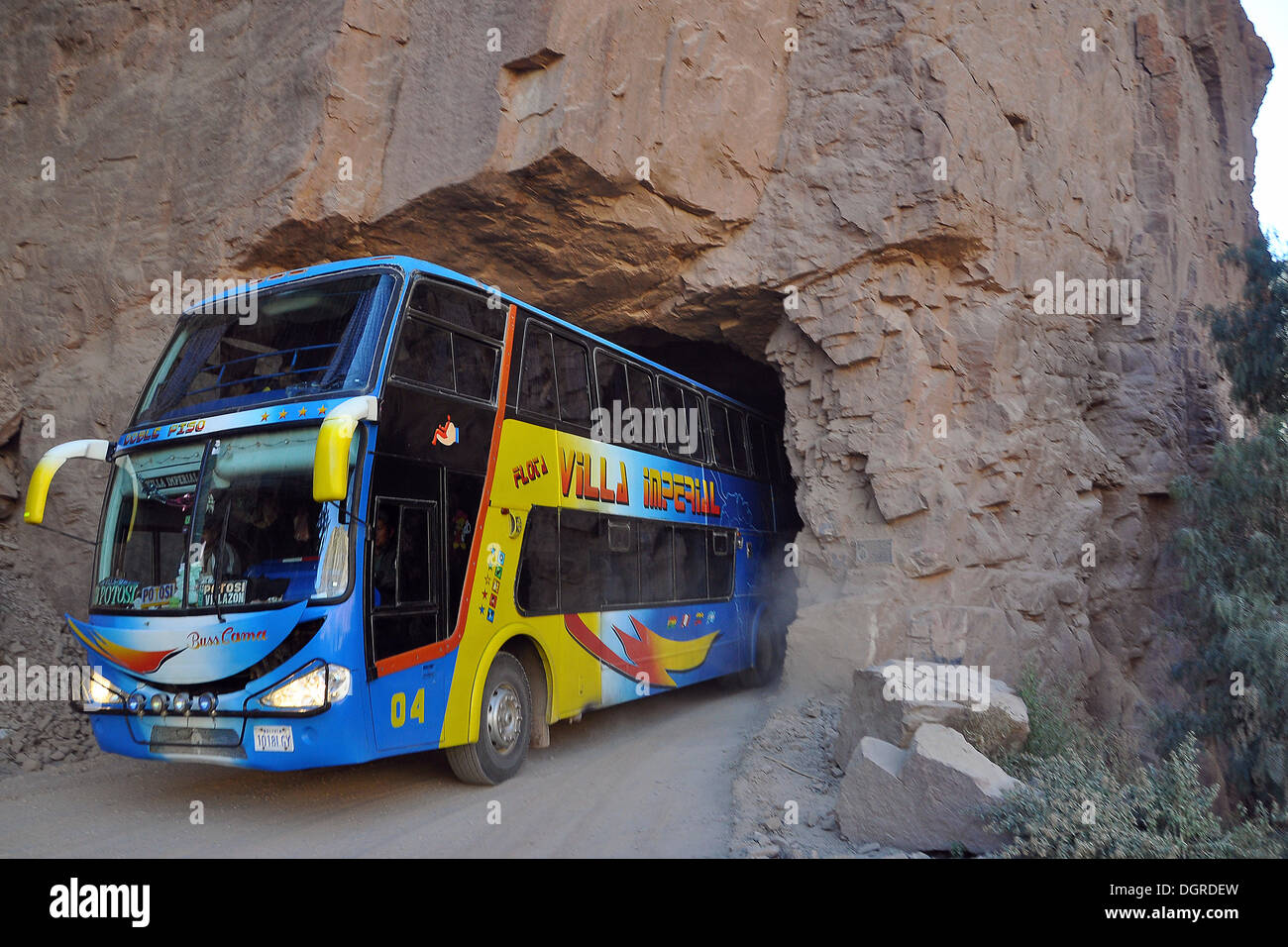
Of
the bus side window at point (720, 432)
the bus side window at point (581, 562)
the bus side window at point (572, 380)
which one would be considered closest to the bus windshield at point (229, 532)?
the bus side window at point (581, 562)

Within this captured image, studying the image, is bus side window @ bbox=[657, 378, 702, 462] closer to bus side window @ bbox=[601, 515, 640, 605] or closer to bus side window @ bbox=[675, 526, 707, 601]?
bus side window @ bbox=[675, 526, 707, 601]

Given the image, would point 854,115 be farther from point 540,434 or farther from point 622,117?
point 540,434

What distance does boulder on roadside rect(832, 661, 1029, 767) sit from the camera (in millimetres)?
6047

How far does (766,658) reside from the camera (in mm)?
12672

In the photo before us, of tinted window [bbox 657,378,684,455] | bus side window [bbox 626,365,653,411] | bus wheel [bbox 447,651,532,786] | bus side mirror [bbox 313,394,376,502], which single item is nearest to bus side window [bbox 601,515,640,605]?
bus side window [bbox 626,365,653,411]

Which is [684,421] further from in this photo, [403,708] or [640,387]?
[403,708]

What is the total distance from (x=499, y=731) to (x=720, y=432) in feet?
19.3

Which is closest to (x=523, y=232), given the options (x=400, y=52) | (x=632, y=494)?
(x=400, y=52)

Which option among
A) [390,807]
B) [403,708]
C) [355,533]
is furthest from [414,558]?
[390,807]

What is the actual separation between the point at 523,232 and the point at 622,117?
178cm

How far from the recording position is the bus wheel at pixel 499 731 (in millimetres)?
6910

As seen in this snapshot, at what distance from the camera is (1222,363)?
11836 millimetres

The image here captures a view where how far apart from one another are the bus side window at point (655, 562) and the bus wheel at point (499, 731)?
230cm

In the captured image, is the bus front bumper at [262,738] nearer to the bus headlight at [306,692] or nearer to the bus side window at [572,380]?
the bus headlight at [306,692]
